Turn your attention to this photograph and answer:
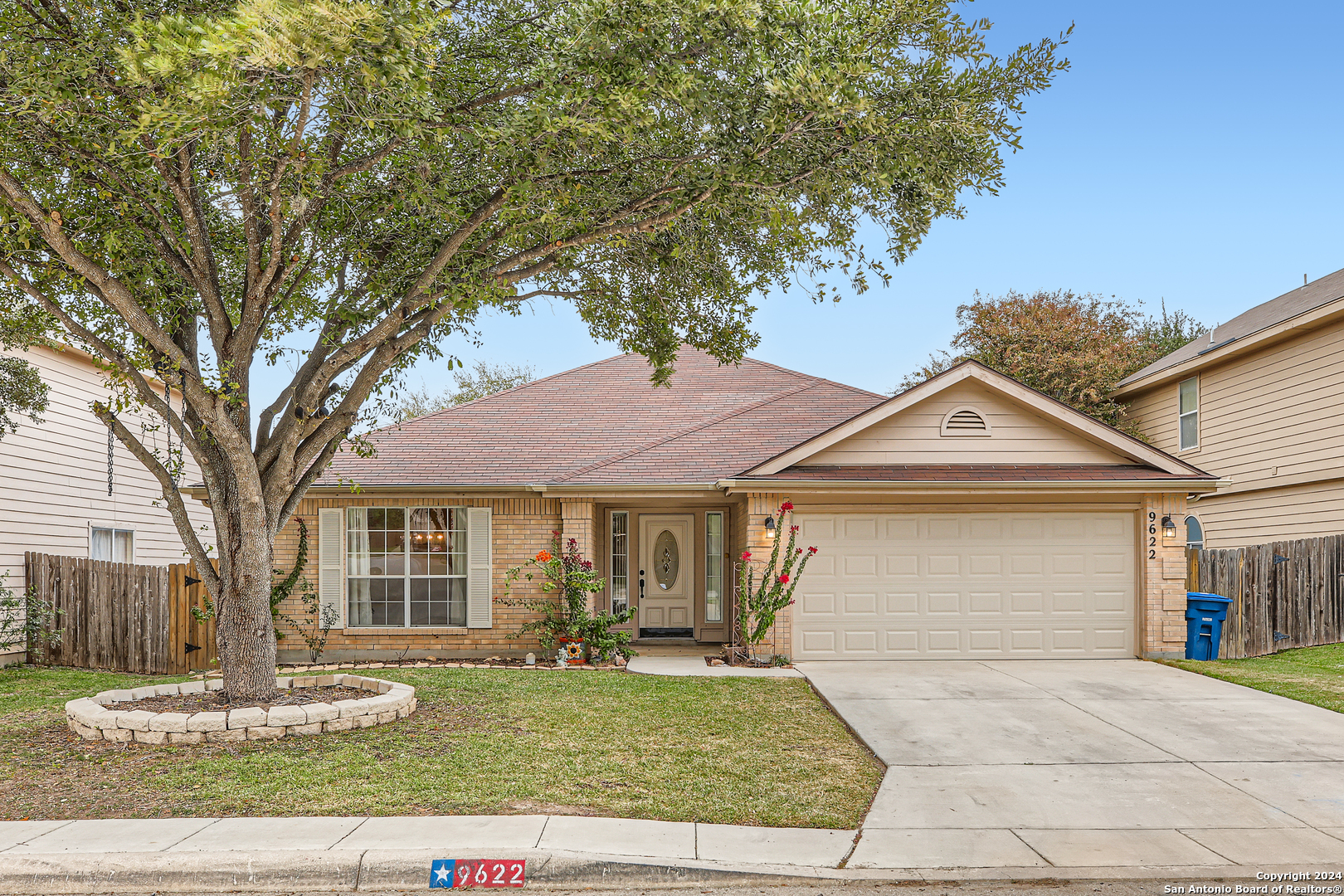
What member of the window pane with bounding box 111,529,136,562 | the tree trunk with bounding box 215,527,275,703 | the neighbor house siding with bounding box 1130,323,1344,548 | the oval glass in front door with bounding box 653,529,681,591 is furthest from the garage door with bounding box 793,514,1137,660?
the window pane with bounding box 111,529,136,562

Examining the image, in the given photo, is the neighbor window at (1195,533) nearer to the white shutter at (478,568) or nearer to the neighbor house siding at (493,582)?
the neighbor house siding at (493,582)

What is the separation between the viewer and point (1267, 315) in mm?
18156

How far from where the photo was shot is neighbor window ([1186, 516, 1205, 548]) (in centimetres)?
1936

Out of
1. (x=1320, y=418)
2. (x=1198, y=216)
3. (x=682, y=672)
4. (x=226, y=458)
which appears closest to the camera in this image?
(x=226, y=458)

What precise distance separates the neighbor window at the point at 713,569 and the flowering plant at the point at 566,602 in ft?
8.13

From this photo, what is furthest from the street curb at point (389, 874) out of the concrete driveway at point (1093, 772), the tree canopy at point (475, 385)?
the tree canopy at point (475, 385)

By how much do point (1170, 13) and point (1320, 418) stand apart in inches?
313

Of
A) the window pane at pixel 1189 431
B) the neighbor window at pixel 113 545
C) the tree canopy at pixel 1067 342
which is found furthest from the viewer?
the tree canopy at pixel 1067 342

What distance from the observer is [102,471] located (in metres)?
16.0

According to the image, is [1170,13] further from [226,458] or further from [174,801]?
[174,801]

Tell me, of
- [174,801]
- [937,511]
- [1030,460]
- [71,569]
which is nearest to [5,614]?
[71,569]

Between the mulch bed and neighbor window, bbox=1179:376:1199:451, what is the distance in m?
17.9

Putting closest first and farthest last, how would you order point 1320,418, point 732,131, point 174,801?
point 174,801 → point 732,131 → point 1320,418

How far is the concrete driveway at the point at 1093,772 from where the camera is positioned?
5133mm
